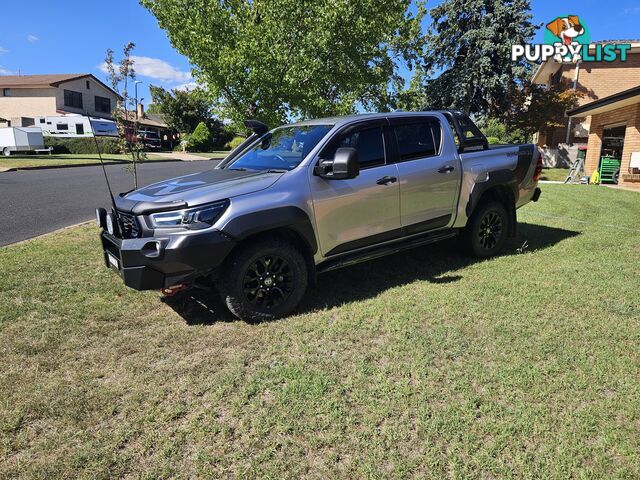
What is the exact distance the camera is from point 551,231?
759 centimetres

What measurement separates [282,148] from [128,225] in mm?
1753

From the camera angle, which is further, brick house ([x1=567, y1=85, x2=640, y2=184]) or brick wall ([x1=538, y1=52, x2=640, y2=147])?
brick wall ([x1=538, y1=52, x2=640, y2=147])

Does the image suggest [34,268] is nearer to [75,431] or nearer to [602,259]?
[75,431]

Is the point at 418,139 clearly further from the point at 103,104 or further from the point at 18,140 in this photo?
the point at 103,104

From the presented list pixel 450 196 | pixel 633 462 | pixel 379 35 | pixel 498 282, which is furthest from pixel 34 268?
pixel 379 35

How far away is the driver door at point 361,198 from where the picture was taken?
14.0ft

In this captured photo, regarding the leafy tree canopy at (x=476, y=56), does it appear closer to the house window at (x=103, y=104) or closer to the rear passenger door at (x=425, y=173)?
the rear passenger door at (x=425, y=173)

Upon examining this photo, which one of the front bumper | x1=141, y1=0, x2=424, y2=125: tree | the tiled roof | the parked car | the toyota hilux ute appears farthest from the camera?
the tiled roof

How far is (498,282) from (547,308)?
2.52ft

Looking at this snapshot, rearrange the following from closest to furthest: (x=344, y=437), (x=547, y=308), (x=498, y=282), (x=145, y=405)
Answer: (x=344, y=437) < (x=145, y=405) < (x=547, y=308) < (x=498, y=282)

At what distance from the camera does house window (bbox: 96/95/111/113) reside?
156ft

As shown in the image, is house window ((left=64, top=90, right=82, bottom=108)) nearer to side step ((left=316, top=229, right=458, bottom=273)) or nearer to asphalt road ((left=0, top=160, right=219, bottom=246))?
asphalt road ((left=0, top=160, right=219, bottom=246))

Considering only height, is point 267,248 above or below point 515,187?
below

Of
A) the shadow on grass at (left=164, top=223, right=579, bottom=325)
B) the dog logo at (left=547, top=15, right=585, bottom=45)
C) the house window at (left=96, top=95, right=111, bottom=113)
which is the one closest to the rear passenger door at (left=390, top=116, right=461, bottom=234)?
the shadow on grass at (left=164, top=223, right=579, bottom=325)
